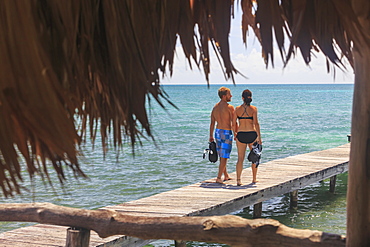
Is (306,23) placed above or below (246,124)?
above

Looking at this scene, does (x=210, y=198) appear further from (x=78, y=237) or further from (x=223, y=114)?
(x=78, y=237)

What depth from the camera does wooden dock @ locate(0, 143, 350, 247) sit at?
18.8 feet

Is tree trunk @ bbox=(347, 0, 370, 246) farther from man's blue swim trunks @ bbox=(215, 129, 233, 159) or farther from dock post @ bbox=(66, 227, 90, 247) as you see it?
man's blue swim trunks @ bbox=(215, 129, 233, 159)

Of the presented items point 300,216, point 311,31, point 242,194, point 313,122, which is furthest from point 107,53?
point 313,122

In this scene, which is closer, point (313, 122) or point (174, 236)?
point (174, 236)

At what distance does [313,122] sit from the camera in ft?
136

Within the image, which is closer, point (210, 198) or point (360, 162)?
point (360, 162)

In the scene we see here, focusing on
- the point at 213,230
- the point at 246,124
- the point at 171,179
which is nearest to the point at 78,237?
the point at 213,230

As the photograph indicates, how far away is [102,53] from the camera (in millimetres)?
1766

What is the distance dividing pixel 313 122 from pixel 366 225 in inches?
1573

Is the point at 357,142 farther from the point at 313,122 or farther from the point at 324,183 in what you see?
the point at 313,122

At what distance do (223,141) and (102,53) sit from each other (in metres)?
6.44

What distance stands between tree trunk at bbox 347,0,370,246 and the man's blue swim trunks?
5.29m

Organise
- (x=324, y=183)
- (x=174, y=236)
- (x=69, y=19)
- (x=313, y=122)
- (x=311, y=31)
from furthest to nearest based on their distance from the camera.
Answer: (x=313, y=122), (x=324, y=183), (x=174, y=236), (x=311, y=31), (x=69, y=19)
